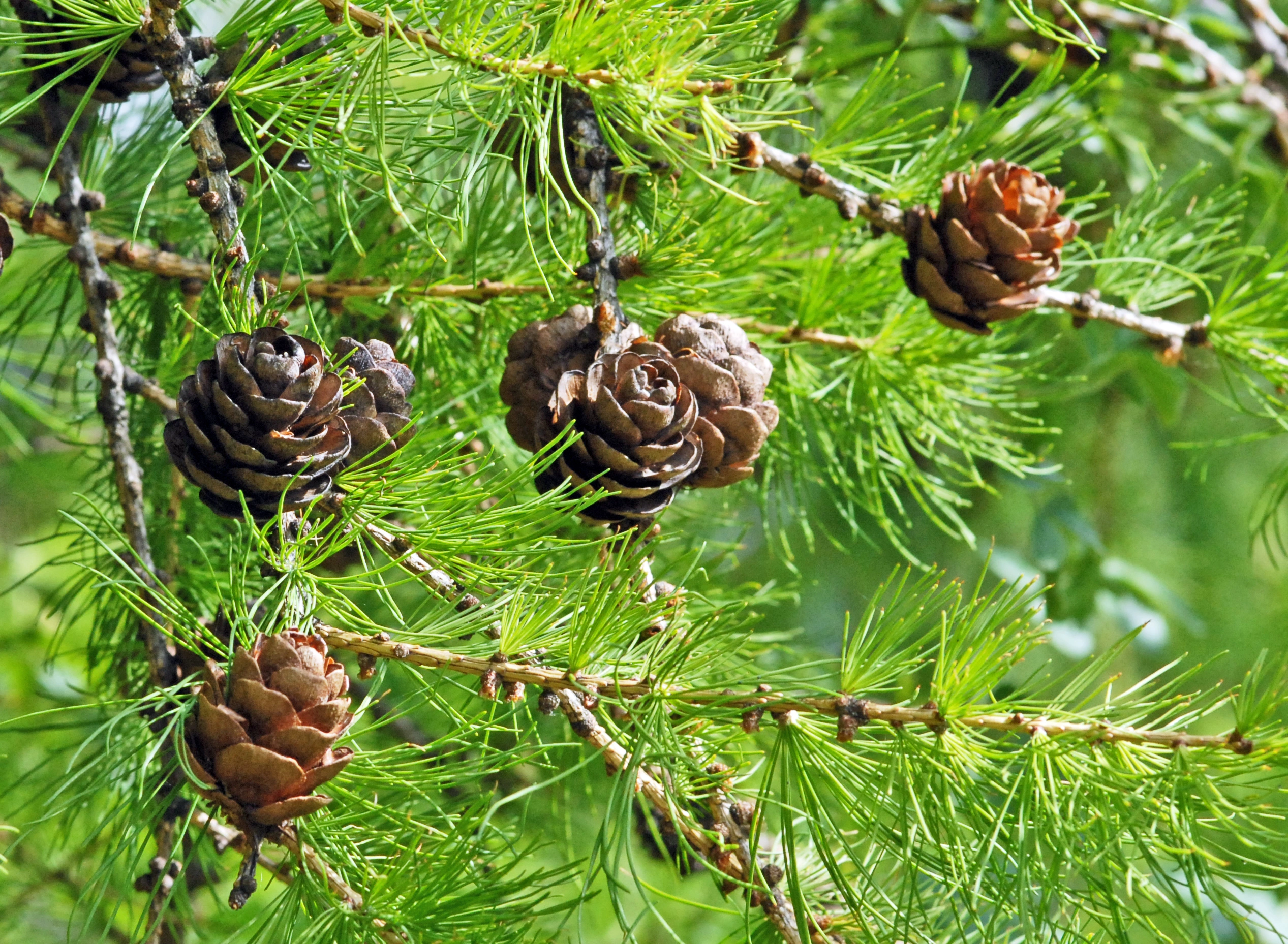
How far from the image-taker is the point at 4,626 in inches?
68.2

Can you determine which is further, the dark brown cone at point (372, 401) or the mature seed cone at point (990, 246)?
the mature seed cone at point (990, 246)

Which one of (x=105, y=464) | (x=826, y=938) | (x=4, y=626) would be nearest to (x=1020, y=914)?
(x=826, y=938)

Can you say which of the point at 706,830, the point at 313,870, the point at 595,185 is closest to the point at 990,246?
the point at 595,185

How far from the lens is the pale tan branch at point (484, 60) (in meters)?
0.45

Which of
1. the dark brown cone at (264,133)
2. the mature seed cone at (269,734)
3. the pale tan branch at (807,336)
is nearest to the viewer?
the mature seed cone at (269,734)

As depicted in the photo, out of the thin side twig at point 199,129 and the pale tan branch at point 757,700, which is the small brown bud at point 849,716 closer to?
the pale tan branch at point 757,700

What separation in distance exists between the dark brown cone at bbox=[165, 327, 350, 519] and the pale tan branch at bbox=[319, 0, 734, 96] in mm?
140

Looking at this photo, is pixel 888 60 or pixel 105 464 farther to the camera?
pixel 105 464

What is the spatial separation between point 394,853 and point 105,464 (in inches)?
15.1

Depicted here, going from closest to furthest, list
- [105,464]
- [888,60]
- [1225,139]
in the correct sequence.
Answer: [888,60] → [105,464] → [1225,139]

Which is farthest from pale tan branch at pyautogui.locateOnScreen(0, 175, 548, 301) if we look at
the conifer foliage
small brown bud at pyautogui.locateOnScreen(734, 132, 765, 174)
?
small brown bud at pyautogui.locateOnScreen(734, 132, 765, 174)

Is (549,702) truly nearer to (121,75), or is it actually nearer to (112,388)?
(112,388)

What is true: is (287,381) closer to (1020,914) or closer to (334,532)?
(334,532)

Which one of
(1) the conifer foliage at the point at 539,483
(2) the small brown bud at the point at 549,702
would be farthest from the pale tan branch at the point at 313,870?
(2) the small brown bud at the point at 549,702
